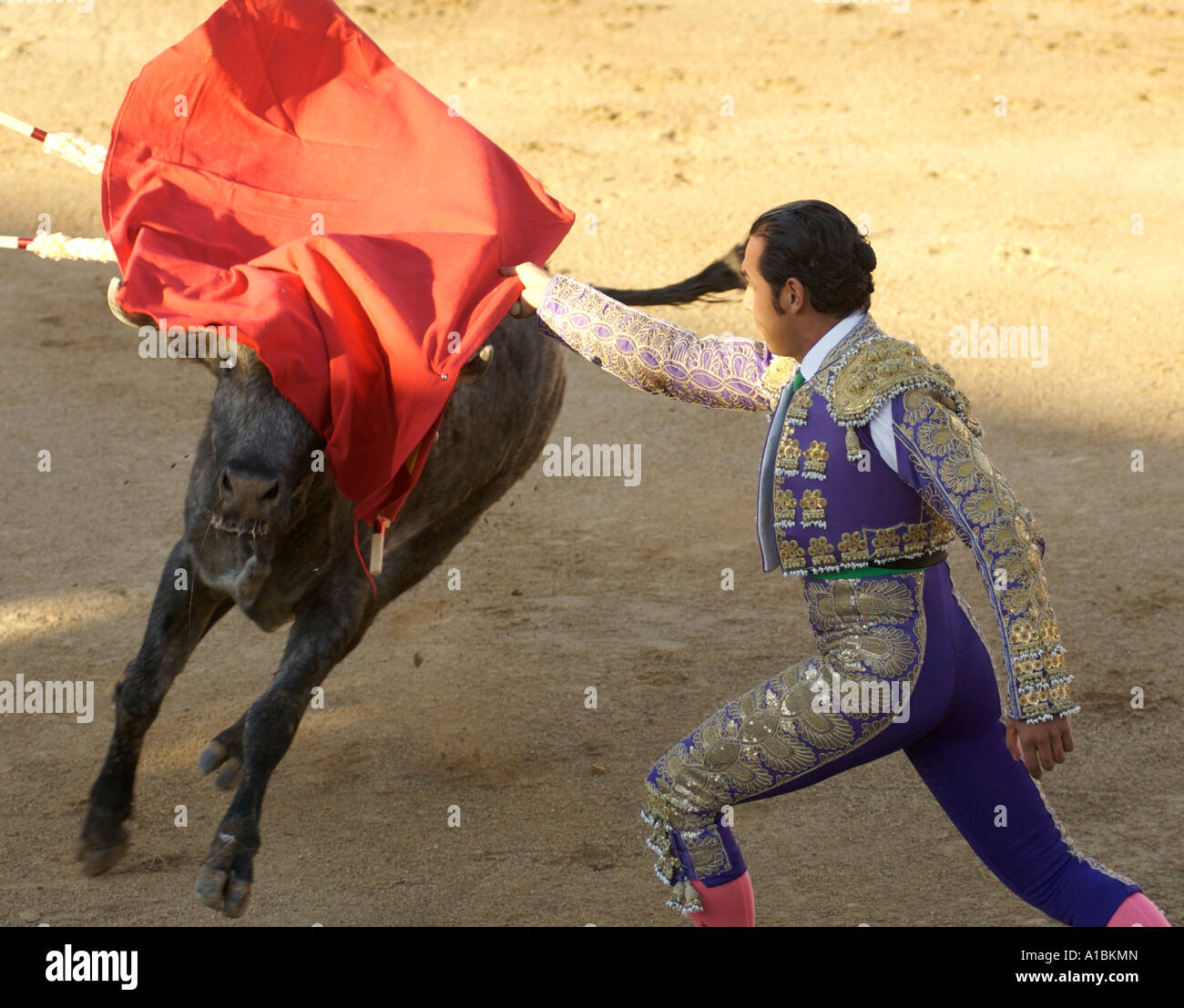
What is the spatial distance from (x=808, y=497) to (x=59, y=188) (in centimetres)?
806

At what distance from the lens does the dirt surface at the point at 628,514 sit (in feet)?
13.8

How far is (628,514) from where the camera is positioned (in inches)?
259

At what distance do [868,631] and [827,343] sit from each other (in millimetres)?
534

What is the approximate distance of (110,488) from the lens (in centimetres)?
657

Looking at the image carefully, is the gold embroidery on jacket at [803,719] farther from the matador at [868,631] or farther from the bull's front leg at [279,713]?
the bull's front leg at [279,713]

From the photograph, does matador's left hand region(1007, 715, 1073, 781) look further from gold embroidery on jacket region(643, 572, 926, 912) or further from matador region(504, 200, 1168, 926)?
gold embroidery on jacket region(643, 572, 926, 912)

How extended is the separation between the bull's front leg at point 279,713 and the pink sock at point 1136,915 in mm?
1920

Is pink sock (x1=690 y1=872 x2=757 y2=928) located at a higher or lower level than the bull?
lower

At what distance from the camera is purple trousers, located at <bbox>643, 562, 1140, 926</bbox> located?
287cm

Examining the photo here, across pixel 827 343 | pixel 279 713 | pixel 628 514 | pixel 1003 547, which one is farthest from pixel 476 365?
pixel 628 514

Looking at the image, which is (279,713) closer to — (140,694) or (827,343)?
(140,694)

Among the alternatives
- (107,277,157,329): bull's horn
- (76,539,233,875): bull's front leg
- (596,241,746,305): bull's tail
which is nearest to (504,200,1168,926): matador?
(596,241,746,305): bull's tail

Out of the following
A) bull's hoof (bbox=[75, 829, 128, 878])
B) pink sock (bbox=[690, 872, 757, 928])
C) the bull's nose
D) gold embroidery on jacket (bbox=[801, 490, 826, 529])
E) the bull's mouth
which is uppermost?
the bull's nose

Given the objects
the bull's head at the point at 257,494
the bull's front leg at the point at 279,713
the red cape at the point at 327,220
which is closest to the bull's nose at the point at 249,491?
the bull's head at the point at 257,494
